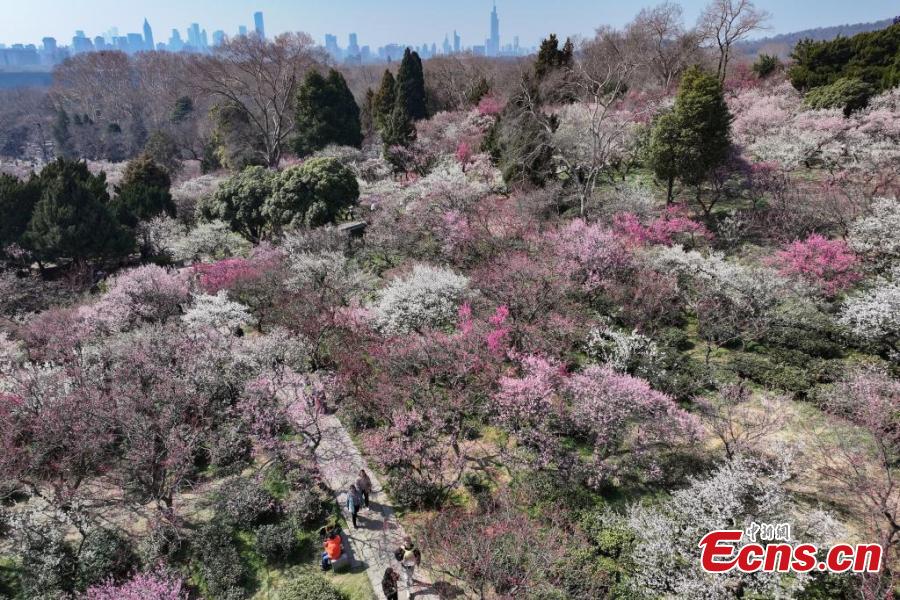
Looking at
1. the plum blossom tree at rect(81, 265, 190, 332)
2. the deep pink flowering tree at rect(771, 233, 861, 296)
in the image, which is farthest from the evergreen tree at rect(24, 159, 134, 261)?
the deep pink flowering tree at rect(771, 233, 861, 296)

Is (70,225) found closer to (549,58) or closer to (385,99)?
(385,99)

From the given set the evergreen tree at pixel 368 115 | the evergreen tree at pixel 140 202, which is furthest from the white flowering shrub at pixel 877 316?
the evergreen tree at pixel 368 115

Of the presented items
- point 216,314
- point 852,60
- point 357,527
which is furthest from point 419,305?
point 852,60

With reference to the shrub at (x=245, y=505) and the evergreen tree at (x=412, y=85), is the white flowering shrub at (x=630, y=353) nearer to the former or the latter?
the shrub at (x=245, y=505)

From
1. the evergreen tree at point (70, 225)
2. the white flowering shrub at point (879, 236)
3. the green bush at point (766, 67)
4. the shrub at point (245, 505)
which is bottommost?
the shrub at point (245, 505)

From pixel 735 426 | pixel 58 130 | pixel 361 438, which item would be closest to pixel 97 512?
pixel 361 438

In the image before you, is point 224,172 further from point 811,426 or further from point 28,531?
point 811,426

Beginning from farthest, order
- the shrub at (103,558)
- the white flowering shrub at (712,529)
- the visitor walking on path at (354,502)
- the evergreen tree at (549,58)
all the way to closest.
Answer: the evergreen tree at (549,58) < the visitor walking on path at (354,502) < the shrub at (103,558) < the white flowering shrub at (712,529)

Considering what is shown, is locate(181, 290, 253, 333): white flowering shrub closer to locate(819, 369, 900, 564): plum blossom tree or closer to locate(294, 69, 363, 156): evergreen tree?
locate(819, 369, 900, 564): plum blossom tree
